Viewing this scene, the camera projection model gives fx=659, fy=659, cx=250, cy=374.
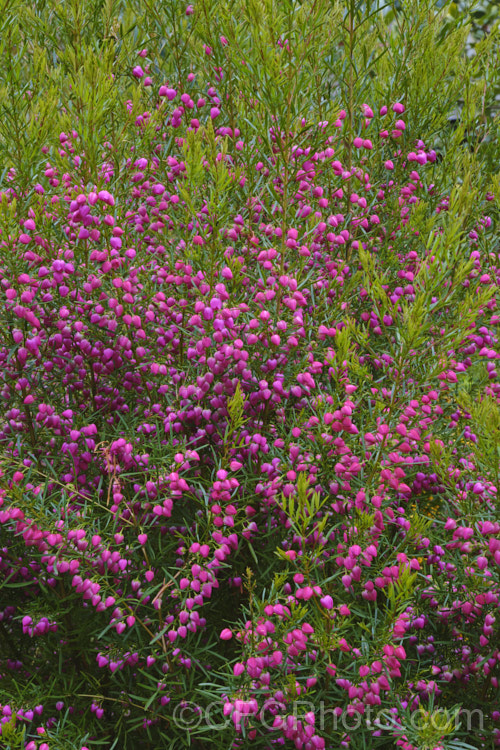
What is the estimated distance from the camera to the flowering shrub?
6.04ft

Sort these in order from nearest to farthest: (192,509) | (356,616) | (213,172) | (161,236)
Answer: (213,172) → (356,616) → (161,236) → (192,509)

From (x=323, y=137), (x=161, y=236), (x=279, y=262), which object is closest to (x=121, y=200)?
(x=161, y=236)

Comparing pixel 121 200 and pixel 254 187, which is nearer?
pixel 121 200

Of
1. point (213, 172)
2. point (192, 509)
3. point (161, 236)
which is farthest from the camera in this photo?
point (192, 509)

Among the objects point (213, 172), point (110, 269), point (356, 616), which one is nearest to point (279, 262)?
point (213, 172)

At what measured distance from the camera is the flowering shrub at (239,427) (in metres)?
1.84

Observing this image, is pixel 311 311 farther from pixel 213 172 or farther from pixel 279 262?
pixel 213 172

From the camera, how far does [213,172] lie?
1916mm

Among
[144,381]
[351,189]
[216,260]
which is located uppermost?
[351,189]

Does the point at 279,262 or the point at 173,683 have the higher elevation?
the point at 279,262

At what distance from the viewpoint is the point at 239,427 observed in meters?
2.16

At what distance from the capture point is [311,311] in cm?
240

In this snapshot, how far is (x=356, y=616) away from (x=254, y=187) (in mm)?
1510

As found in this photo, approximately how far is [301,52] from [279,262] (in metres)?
0.63
